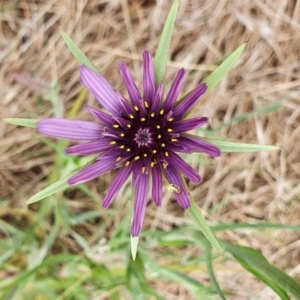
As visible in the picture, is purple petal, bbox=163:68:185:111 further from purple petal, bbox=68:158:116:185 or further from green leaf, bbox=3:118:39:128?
green leaf, bbox=3:118:39:128

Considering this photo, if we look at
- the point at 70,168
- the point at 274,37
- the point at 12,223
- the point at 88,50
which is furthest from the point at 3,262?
the point at 274,37

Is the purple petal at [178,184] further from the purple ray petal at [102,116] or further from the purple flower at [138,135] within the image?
the purple ray petal at [102,116]

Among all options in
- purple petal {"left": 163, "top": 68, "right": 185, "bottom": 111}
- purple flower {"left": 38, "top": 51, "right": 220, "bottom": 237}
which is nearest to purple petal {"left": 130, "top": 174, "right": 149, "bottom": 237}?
purple flower {"left": 38, "top": 51, "right": 220, "bottom": 237}

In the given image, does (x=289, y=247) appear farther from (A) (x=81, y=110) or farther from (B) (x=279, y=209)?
(A) (x=81, y=110)

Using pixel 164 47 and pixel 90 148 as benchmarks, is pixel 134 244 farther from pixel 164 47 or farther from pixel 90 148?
pixel 164 47

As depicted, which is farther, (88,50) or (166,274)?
(88,50)

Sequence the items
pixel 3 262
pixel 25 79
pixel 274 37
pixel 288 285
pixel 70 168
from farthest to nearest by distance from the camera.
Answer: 1. pixel 274 37
2. pixel 3 262
3. pixel 25 79
4. pixel 70 168
5. pixel 288 285

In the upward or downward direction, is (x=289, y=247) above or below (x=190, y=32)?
below
